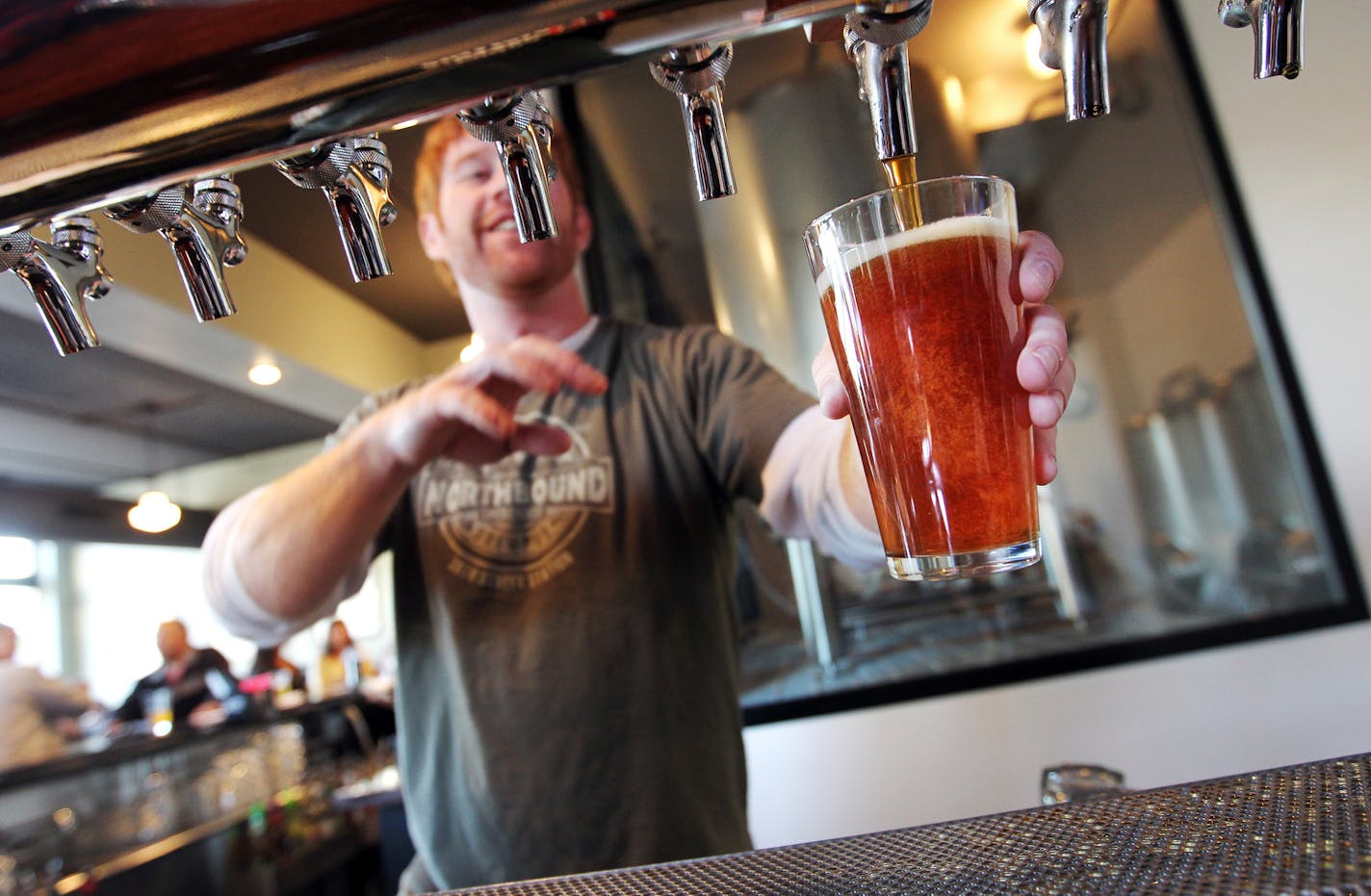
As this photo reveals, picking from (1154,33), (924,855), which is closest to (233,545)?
(924,855)

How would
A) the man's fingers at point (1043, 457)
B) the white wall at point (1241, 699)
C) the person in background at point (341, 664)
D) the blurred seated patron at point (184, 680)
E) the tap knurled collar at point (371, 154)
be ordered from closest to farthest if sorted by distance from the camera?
1. the tap knurled collar at point (371, 154)
2. the man's fingers at point (1043, 457)
3. the white wall at point (1241, 699)
4. the blurred seated patron at point (184, 680)
5. the person in background at point (341, 664)

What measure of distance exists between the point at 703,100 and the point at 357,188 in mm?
217

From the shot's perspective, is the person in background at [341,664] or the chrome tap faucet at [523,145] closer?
the chrome tap faucet at [523,145]

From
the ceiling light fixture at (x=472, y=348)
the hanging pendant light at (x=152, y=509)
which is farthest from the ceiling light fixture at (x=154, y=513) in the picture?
the ceiling light fixture at (x=472, y=348)

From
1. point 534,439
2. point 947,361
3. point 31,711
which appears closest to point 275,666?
point 31,711

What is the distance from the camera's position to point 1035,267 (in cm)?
60

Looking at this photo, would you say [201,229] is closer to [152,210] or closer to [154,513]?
[152,210]

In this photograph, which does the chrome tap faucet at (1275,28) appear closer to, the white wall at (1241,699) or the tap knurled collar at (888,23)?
the tap knurled collar at (888,23)

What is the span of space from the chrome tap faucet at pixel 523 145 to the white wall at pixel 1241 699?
4.99ft

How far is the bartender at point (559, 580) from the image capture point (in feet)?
3.66

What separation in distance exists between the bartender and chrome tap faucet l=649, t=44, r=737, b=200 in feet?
1.77

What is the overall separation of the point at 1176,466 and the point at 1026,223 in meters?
0.61

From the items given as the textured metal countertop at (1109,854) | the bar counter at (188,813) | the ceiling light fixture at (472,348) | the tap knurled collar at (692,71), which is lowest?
the bar counter at (188,813)

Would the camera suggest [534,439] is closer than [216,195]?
No
